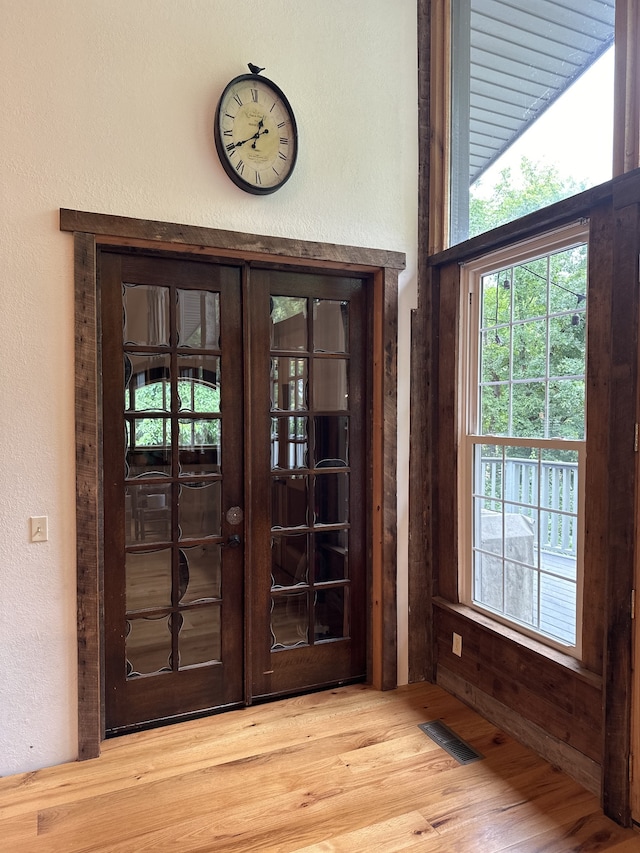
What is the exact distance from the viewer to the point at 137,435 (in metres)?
2.52

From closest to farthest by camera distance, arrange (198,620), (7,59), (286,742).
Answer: (7,59)
(286,742)
(198,620)

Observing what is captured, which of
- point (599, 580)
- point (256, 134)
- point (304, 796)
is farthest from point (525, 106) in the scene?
point (304, 796)

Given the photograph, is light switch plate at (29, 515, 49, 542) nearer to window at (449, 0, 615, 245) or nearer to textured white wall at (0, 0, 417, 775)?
textured white wall at (0, 0, 417, 775)

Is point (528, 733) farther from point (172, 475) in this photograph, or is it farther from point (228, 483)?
point (172, 475)

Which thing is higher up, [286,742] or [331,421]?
[331,421]

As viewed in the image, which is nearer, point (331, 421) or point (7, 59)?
point (7, 59)

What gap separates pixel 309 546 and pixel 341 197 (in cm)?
186


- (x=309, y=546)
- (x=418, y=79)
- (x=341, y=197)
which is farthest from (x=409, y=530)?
(x=418, y=79)

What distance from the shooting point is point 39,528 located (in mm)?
2271

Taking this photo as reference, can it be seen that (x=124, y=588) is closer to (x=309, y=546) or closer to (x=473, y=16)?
(x=309, y=546)

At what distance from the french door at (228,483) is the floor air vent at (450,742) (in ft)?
1.77

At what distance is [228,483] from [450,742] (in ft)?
5.25

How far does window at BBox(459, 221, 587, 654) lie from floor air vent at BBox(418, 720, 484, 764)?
1.93ft

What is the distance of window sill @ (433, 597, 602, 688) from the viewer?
2.14 metres
